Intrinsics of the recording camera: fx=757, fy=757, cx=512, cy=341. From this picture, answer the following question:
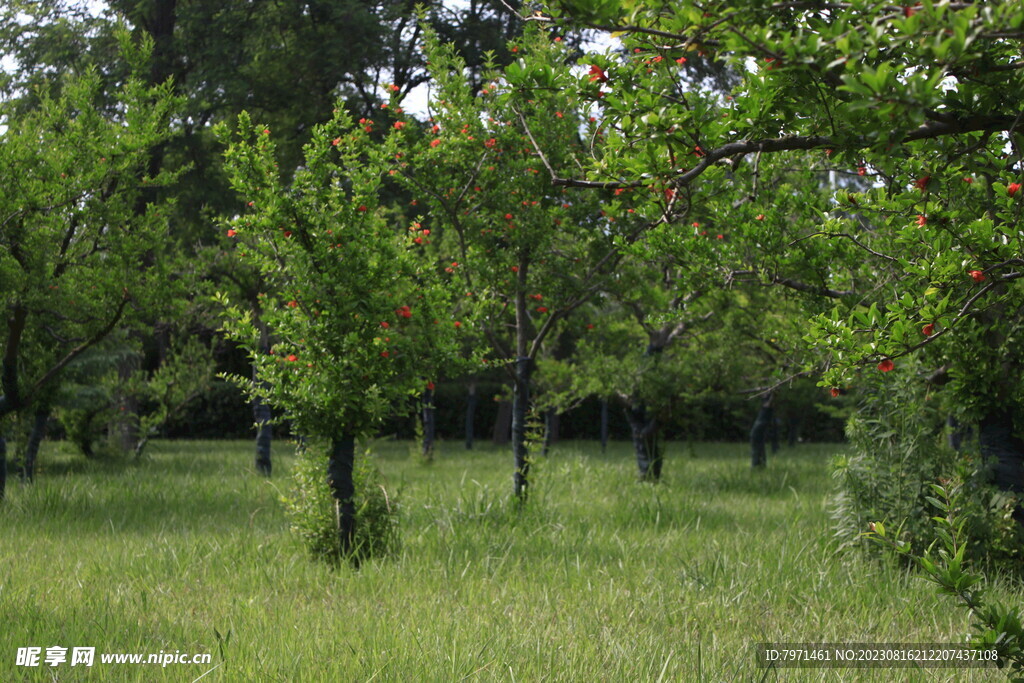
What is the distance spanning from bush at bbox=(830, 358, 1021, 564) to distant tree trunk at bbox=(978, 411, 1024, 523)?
0.10 metres

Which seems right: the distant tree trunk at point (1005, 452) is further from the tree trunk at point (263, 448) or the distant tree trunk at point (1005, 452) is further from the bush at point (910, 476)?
the tree trunk at point (263, 448)

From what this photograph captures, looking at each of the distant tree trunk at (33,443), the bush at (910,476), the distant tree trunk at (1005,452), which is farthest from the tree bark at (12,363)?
the distant tree trunk at (1005,452)

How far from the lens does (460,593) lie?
191 inches

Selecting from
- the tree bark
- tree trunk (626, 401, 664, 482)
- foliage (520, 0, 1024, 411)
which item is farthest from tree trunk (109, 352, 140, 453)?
foliage (520, 0, 1024, 411)

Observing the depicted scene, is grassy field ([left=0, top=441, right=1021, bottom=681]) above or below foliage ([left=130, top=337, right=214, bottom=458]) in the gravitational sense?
below

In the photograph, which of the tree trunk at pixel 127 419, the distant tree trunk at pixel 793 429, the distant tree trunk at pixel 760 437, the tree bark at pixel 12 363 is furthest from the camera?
the distant tree trunk at pixel 793 429

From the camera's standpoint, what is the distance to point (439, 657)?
11.7ft

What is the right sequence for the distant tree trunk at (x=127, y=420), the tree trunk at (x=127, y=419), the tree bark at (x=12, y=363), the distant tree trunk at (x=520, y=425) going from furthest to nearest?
the distant tree trunk at (x=127, y=420) < the tree trunk at (x=127, y=419) < the distant tree trunk at (x=520, y=425) < the tree bark at (x=12, y=363)

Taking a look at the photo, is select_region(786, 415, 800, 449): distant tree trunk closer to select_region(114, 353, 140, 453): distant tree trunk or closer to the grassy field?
the grassy field

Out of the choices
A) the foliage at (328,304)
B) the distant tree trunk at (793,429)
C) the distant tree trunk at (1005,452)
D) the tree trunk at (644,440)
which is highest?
the foliage at (328,304)

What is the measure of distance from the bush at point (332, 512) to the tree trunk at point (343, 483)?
0.04m

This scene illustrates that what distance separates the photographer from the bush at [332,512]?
224 inches

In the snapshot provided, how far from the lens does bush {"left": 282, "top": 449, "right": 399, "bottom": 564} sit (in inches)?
224

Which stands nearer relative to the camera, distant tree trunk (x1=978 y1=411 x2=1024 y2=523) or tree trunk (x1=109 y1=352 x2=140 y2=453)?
distant tree trunk (x1=978 y1=411 x2=1024 y2=523)
